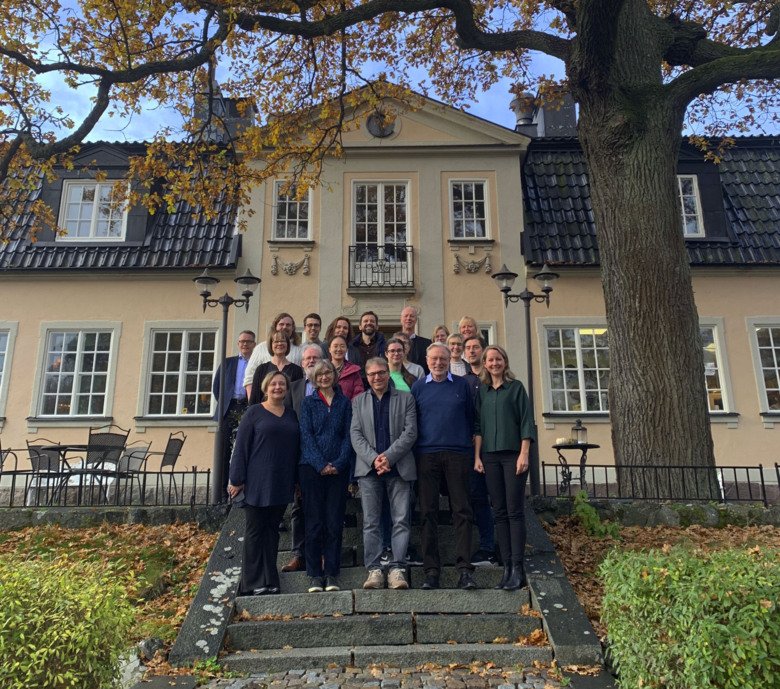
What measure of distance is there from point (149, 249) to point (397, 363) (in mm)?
10056

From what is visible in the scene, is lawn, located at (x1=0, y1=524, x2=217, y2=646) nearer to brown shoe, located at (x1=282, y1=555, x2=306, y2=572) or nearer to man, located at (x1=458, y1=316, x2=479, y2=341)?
brown shoe, located at (x1=282, y1=555, x2=306, y2=572)

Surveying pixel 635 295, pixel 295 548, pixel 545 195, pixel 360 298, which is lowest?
pixel 295 548

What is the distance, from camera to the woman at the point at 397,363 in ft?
20.7

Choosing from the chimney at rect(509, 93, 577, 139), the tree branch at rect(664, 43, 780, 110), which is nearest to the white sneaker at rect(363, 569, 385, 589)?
the tree branch at rect(664, 43, 780, 110)

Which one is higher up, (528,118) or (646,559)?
(528,118)

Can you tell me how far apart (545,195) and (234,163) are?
7273mm

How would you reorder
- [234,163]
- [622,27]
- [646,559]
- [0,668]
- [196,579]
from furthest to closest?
[234,163] → [622,27] → [196,579] → [646,559] → [0,668]

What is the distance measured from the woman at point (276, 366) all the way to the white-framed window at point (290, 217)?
8300 mm

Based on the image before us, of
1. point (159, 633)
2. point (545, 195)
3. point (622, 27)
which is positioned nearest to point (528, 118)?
point (545, 195)

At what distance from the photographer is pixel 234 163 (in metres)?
11.4

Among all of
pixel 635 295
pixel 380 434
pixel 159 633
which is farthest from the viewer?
pixel 635 295

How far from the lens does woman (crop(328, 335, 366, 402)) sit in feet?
21.0

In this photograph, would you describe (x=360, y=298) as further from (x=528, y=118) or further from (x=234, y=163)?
(x=528, y=118)

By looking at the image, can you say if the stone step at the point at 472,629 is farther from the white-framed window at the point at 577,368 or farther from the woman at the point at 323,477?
the white-framed window at the point at 577,368
